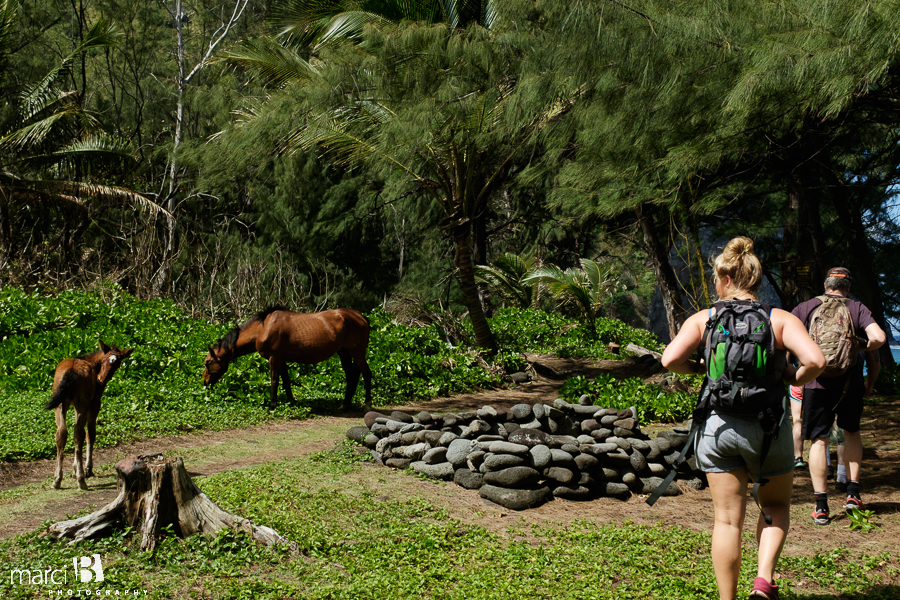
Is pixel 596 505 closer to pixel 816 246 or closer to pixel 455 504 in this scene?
pixel 455 504

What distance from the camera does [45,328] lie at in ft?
40.5

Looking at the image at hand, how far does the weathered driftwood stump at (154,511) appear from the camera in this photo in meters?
4.29

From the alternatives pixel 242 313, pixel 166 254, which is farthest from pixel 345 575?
pixel 166 254

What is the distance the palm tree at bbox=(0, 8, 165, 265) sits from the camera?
677 inches

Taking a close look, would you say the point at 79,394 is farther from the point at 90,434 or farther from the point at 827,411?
the point at 827,411

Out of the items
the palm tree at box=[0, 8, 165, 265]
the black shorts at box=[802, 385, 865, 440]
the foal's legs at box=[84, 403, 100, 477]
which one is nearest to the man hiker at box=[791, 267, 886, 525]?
the black shorts at box=[802, 385, 865, 440]

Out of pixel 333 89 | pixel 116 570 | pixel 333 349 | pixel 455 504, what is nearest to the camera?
pixel 116 570

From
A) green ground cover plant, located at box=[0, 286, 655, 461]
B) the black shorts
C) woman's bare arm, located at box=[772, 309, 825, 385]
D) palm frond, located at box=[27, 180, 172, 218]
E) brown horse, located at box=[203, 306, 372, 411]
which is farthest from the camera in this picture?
palm frond, located at box=[27, 180, 172, 218]

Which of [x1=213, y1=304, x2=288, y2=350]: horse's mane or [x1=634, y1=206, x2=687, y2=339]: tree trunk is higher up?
[x1=634, y1=206, x2=687, y2=339]: tree trunk

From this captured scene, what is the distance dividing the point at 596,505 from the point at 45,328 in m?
10.5

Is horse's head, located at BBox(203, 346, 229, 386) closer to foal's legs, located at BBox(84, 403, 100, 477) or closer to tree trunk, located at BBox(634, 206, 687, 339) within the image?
foal's legs, located at BBox(84, 403, 100, 477)

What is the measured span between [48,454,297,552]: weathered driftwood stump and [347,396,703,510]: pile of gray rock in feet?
8.05

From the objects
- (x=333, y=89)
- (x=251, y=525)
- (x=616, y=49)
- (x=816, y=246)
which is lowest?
(x=251, y=525)

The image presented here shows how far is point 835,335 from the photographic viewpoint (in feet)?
17.3
